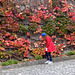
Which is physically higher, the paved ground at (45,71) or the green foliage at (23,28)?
the green foliage at (23,28)

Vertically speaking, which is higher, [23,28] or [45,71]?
[23,28]

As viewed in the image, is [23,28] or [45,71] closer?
[45,71]

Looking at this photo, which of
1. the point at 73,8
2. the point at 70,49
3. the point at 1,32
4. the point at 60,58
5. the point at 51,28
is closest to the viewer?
the point at 1,32

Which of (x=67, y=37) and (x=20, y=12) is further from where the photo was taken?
(x=67, y=37)

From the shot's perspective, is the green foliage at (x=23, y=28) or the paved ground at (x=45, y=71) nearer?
the paved ground at (x=45, y=71)

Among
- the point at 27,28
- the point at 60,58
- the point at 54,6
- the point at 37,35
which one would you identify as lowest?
the point at 60,58

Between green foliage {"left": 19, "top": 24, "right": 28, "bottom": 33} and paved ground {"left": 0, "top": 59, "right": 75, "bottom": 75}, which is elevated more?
green foliage {"left": 19, "top": 24, "right": 28, "bottom": 33}

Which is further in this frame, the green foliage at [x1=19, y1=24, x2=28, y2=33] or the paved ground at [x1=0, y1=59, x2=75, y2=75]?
the green foliage at [x1=19, y1=24, x2=28, y2=33]

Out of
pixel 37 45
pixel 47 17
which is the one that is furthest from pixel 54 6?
pixel 37 45

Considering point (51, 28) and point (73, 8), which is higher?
point (73, 8)

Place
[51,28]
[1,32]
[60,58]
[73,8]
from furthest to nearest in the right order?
[73,8] → [51,28] → [60,58] → [1,32]

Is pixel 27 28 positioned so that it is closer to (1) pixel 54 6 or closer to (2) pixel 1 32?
(2) pixel 1 32

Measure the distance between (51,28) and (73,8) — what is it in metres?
2.12

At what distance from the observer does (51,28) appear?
6.82 m
